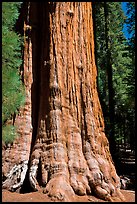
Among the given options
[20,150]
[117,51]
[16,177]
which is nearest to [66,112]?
[20,150]

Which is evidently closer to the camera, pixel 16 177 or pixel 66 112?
pixel 16 177

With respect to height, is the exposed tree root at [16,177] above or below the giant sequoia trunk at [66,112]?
below

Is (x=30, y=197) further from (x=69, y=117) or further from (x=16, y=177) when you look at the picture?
(x=69, y=117)

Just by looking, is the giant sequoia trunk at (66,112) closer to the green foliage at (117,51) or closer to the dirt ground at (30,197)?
the dirt ground at (30,197)

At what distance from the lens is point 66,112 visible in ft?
22.8

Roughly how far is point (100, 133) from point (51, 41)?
242 centimetres

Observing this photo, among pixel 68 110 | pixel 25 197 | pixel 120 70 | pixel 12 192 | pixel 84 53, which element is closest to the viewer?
pixel 25 197

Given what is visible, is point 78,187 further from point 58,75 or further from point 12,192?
point 58,75

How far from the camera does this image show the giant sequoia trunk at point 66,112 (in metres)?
6.46

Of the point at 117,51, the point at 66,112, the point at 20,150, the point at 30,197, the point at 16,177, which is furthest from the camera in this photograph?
the point at 117,51

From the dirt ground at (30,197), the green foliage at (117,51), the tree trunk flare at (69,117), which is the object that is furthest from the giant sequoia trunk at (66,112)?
the green foliage at (117,51)

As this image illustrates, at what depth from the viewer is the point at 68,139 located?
6785 mm

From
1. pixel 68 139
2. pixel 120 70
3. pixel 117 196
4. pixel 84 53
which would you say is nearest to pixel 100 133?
pixel 68 139

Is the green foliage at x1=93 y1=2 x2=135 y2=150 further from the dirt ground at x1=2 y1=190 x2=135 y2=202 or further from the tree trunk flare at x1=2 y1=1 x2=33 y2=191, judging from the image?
the dirt ground at x1=2 y1=190 x2=135 y2=202
